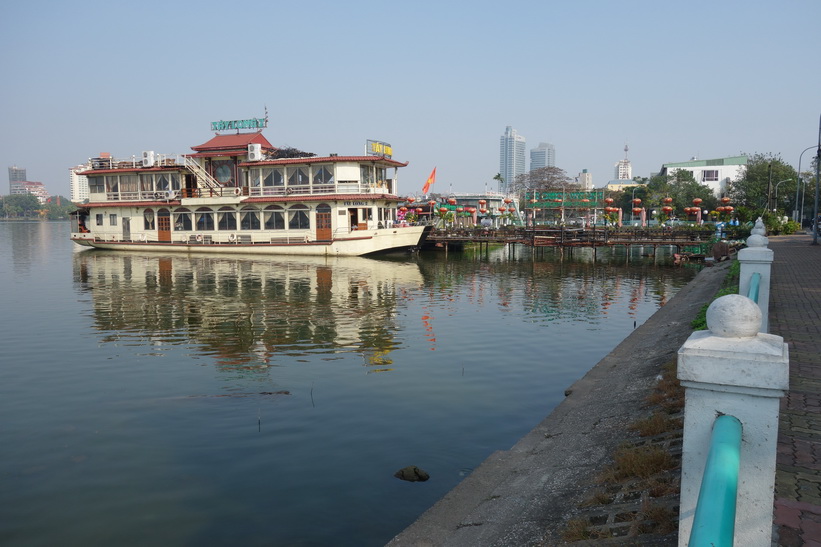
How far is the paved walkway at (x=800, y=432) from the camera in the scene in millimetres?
4533

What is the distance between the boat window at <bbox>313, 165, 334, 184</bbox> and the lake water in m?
18.6

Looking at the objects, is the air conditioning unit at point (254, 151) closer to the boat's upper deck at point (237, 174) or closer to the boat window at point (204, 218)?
the boat's upper deck at point (237, 174)

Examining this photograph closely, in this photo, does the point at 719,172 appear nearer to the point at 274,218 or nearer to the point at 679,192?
the point at 679,192

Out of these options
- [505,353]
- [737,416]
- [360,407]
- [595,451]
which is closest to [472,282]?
[505,353]

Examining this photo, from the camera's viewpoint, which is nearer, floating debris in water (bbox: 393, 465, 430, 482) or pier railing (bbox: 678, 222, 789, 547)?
pier railing (bbox: 678, 222, 789, 547)

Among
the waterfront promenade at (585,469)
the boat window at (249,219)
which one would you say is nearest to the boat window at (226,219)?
the boat window at (249,219)

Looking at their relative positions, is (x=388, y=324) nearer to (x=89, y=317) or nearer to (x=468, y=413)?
(x=468, y=413)

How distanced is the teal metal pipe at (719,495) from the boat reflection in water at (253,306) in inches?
490

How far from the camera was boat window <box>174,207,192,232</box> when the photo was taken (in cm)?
4944

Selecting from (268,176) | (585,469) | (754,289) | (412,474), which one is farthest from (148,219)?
(754,289)

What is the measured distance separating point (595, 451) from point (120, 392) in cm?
975

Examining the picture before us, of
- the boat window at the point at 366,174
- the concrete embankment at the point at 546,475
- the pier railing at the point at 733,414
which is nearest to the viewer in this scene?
the pier railing at the point at 733,414

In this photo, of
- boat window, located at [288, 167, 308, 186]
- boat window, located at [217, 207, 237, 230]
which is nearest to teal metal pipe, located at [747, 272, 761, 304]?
boat window, located at [288, 167, 308, 186]

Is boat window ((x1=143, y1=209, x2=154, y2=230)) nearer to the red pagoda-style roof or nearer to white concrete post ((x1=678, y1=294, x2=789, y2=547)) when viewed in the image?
the red pagoda-style roof
